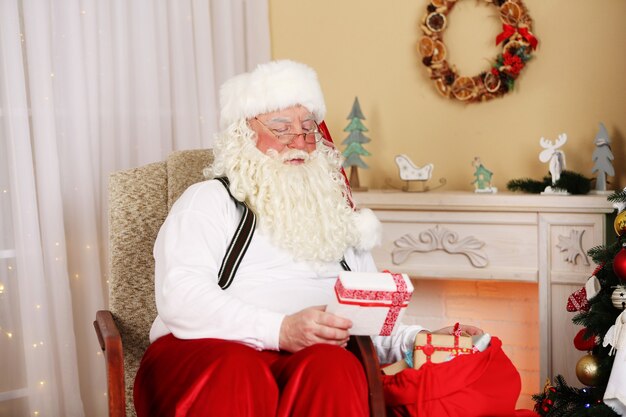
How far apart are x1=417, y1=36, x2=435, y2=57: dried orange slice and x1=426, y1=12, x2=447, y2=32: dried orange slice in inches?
2.0

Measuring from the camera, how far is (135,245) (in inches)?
87.8

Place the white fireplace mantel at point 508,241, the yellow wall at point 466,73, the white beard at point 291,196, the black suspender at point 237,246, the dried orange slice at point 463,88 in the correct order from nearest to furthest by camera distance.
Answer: the black suspender at point 237,246, the white beard at point 291,196, the white fireplace mantel at point 508,241, the yellow wall at point 466,73, the dried orange slice at point 463,88

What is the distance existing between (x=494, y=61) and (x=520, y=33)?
17cm

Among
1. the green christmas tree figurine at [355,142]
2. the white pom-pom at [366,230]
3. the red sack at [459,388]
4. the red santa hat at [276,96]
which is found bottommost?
the red sack at [459,388]

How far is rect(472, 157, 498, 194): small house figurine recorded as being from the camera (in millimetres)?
3217

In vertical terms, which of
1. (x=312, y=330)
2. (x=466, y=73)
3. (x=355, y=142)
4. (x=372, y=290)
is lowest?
(x=312, y=330)

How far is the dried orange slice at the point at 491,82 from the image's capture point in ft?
11.0

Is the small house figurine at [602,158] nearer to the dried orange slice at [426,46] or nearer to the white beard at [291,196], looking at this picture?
the dried orange slice at [426,46]

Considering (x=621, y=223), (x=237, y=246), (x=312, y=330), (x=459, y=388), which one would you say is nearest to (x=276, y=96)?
(x=237, y=246)

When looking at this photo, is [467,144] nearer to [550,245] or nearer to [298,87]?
[550,245]

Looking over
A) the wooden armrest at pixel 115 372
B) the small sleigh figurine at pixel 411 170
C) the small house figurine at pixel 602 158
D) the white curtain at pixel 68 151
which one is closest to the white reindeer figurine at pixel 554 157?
the small house figurine at pixel 602 158

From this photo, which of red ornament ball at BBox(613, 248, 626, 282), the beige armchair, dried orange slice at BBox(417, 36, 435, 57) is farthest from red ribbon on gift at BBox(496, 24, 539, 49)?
the beige armchair

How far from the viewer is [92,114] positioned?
276 centimetres

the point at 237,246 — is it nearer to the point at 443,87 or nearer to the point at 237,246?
the point at 237,246
